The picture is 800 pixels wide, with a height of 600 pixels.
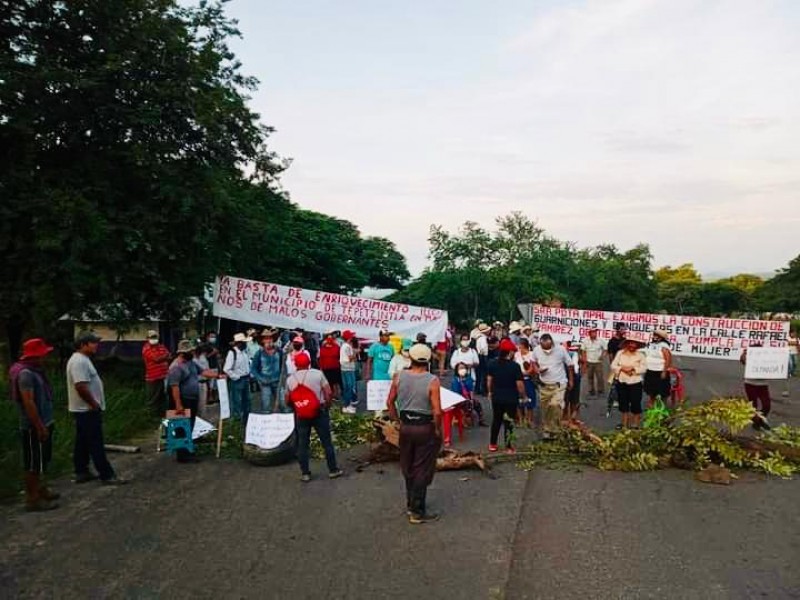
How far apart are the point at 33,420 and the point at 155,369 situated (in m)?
5.44

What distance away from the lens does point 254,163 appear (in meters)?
19.1

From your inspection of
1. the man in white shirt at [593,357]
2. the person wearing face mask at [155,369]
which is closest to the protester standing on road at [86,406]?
the person wearing face mask at [155,369]

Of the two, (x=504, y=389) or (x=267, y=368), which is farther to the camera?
(x=267, y=368)

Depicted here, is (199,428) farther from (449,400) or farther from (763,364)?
(763,364)

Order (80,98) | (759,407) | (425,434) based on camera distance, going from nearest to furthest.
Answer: (425,434), (759,407), (80,98)

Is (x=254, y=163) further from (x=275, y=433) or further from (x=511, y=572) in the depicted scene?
(x=511, y=572)

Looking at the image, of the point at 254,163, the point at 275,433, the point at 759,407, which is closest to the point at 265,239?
the point at 254,163

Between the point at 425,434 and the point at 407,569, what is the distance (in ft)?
5.18

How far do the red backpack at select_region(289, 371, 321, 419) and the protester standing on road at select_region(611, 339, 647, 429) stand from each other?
5.40m

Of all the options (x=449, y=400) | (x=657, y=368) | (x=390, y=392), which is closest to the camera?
(x=390, y=392)

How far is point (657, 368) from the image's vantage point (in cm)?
1191

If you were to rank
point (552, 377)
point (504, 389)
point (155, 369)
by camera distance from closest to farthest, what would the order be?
1. point (504, 389)
2. point (552, 377)
3. point (155, 369)

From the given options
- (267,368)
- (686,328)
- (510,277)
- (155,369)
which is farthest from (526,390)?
(510,277)

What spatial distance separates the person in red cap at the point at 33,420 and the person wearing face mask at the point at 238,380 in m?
5.12
